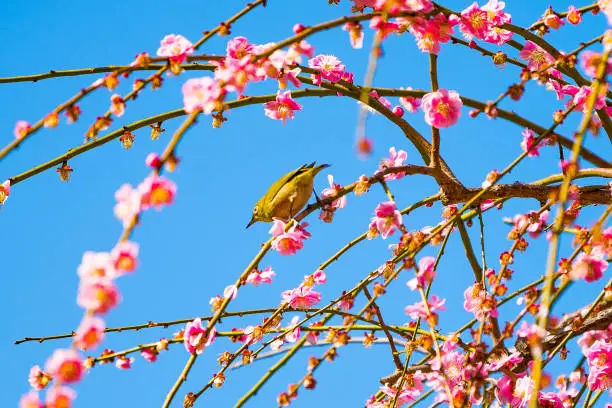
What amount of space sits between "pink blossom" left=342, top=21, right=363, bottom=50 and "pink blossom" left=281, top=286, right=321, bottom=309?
106 cm

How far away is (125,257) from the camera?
1637mm

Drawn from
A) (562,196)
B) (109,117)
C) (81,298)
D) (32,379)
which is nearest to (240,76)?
(109,117)

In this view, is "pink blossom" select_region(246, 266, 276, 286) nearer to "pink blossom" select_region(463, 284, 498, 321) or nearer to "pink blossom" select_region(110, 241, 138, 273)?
"pink blossom" select_region(463, 284, 498, 321)

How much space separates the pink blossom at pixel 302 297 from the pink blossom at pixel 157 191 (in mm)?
1172

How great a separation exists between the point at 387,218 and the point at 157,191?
41.3 inches

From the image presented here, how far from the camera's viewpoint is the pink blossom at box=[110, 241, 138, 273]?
1.60 meters

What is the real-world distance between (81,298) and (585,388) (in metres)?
2.08

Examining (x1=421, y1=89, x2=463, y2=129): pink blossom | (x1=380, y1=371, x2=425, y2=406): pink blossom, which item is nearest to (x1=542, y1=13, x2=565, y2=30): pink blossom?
(x1=421, y1=89, x2=463, y2=129): pink blossom

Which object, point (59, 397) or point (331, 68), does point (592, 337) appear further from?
point (59, 397)

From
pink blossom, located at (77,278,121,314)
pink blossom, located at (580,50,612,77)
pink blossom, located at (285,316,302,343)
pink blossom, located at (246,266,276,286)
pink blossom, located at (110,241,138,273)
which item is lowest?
pink blossom, located at (77,278,121,314)

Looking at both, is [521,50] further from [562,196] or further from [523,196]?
[562,196]

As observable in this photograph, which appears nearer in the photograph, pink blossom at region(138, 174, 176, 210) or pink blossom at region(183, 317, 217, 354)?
pink blossom at region(138, 174, 176, 210)

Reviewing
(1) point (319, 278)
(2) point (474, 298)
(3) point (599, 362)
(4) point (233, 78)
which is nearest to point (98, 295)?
(4) point (233, 78)

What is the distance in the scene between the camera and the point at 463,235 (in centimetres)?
314
